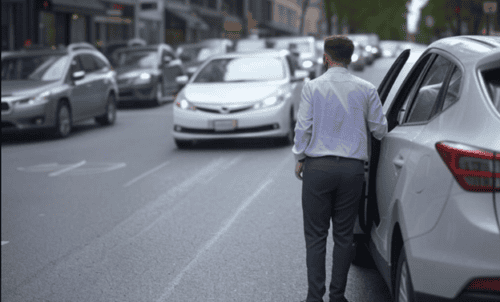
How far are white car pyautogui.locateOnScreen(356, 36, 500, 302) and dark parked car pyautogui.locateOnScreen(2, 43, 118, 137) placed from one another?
11.3m

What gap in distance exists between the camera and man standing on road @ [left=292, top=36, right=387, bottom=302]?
4.25m

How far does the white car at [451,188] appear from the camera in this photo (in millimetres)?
2998

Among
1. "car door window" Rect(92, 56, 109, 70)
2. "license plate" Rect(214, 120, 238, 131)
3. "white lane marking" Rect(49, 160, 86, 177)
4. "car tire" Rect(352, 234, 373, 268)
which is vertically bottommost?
"white lane marking" Rect(49, 160, 86, 177)

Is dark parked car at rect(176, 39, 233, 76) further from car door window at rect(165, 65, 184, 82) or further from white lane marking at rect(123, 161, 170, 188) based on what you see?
white lane marking at rect(123, 161, 170, 188)

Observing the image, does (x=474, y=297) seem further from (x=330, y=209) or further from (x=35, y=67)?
(x=35, y=67)

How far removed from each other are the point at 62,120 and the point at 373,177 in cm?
1122

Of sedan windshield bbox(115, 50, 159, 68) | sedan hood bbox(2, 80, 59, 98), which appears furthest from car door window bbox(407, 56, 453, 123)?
sedan windshield bbox(115, 50, 159, 68)

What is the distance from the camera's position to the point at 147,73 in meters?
22.0

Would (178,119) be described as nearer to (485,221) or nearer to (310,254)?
(310,254)

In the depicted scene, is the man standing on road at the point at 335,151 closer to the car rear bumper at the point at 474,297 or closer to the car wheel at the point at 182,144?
the car rear bumper at the point at 474,297

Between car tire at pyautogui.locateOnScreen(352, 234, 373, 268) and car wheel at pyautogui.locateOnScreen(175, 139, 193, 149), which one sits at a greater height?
car tire at pyautogui.locateOnScreen(352, 234, 373, 268)

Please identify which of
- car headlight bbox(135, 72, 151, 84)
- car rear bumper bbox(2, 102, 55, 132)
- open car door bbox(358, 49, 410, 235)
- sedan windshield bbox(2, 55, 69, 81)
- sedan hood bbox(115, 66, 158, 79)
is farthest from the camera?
sedan hood bbox(115, 66, 158, 79)

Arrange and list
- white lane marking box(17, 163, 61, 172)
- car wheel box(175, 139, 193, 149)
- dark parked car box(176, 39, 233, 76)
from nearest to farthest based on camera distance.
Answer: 1. white lane marking box(17, 163, 61, 172)
2. car wheel box(175, 139, 193, 149)
3. dark parked car box(176, 39, 233, 76)

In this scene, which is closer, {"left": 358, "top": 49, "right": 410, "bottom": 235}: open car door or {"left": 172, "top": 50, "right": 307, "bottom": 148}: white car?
{"left": 358, "top": 49, "right": 410, "bottom": 235}: open car door
